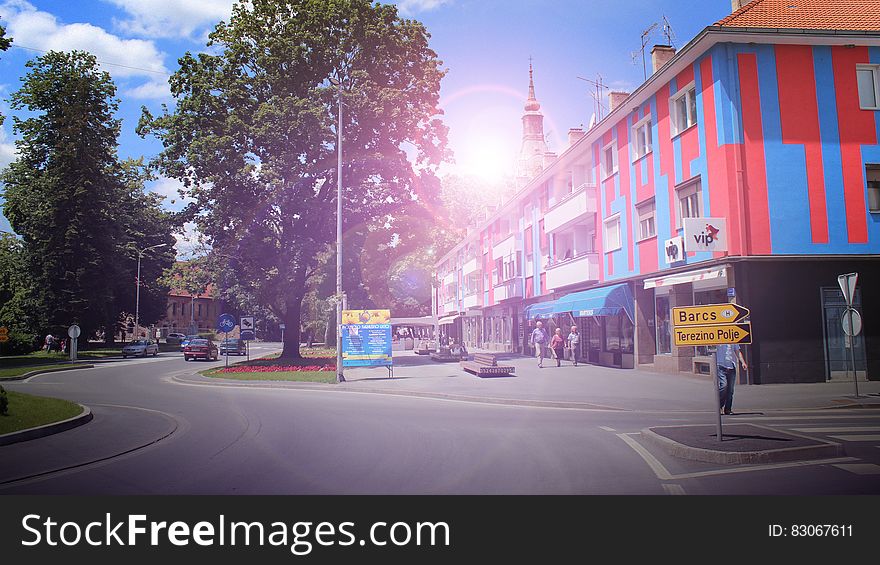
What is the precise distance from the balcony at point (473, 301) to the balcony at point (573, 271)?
20974 mm

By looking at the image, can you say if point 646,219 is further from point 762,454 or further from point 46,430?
point 46,430

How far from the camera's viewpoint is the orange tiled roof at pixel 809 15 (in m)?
19.7

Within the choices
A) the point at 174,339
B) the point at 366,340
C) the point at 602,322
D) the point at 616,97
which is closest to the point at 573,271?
the point at 602,322

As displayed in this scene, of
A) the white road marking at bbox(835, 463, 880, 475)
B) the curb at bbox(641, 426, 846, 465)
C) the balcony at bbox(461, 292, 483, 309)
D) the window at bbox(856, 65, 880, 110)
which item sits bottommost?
the white road marking at bbox(835, 463, 880, 475)

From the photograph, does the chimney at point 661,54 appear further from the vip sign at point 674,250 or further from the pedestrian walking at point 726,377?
the pedestrian walking at point 726,377

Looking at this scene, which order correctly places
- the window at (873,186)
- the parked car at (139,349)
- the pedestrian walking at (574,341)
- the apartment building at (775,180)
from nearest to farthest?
1. the apartment building at (775,180)
2. the window at (873,186)
3. the pedestrian walking at (574,341)
4. the parked car at (139,349)

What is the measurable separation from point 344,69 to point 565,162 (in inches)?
503

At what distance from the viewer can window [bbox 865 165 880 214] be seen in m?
19.2

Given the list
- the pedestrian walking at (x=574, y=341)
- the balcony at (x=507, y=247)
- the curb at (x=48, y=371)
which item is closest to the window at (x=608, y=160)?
the pedestrian walking at (x=574, y=341)

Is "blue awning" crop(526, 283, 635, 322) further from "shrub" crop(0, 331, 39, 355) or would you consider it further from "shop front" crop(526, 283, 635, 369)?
"shrub" crop(0, 331, 39, 355)

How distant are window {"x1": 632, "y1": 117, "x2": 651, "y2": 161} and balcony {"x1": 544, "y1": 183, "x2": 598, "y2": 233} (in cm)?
359

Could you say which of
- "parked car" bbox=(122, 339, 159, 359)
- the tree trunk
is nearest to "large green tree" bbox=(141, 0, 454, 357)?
the tree trunk

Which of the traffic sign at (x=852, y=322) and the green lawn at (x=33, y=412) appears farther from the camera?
the traffic sign at (x=852, y=322)

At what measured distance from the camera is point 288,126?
29.0 meters
